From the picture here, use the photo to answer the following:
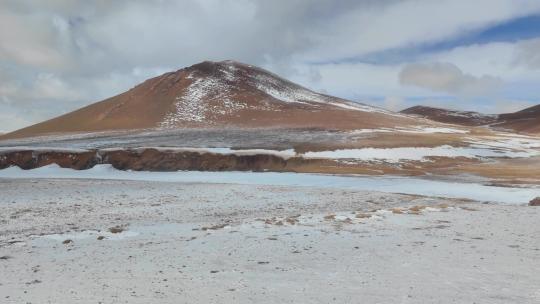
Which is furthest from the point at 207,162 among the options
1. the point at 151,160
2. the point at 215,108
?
the point at 215,108

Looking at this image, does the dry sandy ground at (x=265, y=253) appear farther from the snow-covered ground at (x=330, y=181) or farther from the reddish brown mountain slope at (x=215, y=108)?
the reddish brown mountain slope at (x=215, y=108)

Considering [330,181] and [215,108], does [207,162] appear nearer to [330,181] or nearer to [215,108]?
[330,181]

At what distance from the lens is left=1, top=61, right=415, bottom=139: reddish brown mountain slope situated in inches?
4879

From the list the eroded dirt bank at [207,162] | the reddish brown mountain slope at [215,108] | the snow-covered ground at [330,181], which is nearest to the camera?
the snow-covered ground at [330,181]

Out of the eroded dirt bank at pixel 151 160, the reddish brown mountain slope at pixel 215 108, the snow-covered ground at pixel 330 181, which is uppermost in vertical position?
the reddish brown mountain slope at pixel 215 108

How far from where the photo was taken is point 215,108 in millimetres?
140875

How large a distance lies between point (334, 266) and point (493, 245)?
227 inches

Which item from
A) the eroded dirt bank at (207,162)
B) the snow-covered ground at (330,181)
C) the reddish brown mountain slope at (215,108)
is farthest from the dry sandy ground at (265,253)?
the reddish brown mountain slope at (215,108)

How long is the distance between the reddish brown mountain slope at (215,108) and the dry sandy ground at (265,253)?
83.6m

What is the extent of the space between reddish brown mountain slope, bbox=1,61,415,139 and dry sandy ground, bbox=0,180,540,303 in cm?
8356

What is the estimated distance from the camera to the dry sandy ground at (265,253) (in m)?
10.3

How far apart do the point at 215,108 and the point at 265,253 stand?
128 metres

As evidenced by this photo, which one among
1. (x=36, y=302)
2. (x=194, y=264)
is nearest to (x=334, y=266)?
(x=194, y=264)

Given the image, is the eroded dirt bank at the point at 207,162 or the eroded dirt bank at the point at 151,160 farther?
the eroded dirt bank at the point at 151,160
